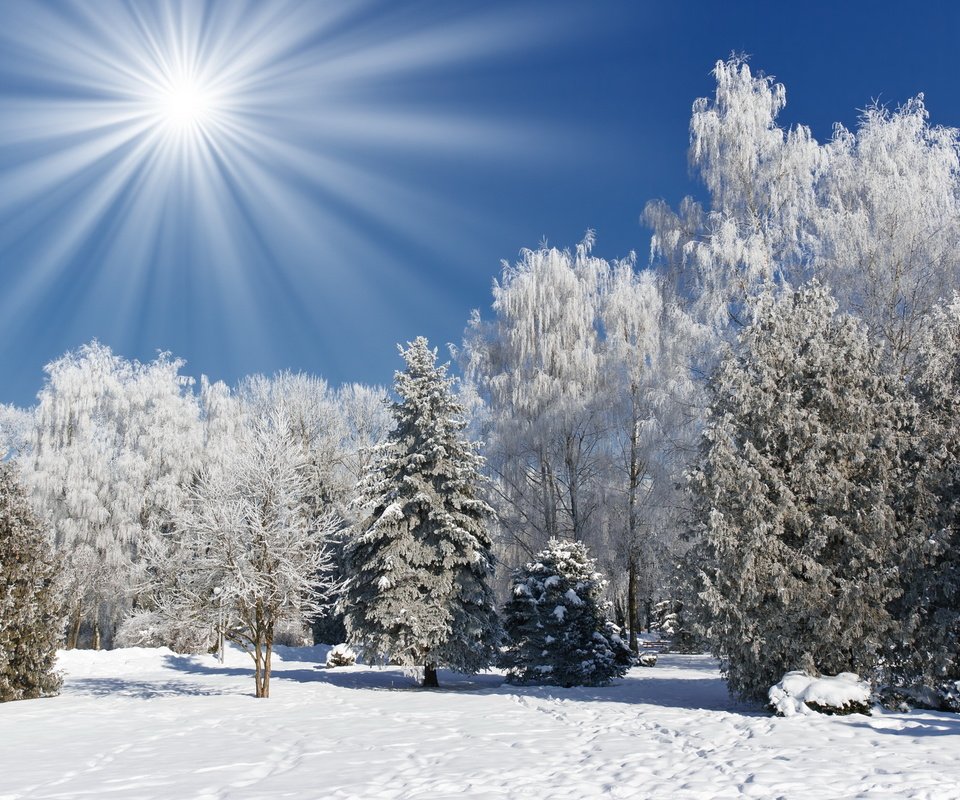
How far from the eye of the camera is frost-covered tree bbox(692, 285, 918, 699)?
10.8m

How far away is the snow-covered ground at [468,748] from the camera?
20.6 feet

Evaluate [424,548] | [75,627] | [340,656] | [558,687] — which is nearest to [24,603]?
[424,548]

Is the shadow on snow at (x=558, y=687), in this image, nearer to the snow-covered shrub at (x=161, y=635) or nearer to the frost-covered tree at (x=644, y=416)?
the snow-covered shrub at (x=161, y=635)

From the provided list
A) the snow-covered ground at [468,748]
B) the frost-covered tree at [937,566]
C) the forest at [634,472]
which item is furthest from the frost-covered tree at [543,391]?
the frost-covered tree at [937,566]

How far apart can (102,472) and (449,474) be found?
18596mm

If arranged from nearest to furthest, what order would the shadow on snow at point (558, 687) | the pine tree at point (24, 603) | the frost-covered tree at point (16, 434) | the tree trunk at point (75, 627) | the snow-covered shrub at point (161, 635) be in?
the shadow on snow at point (558, 687)
the pine tree at point (24, 603)
the snow-covered shrub at point (161, 635)
the tree trunk at point (75, 627)
the frost-covered tree at point (16, 434)

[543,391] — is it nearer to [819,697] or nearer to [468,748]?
[819,697]

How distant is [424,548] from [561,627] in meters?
3.57

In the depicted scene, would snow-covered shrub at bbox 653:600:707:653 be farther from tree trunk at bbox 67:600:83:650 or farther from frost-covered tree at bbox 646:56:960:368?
tree trunk at bbox 67:600:83:650

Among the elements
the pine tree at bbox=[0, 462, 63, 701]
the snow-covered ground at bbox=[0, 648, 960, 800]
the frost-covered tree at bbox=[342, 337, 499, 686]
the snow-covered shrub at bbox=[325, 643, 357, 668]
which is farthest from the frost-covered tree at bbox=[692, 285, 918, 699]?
the snow-covered shrub at bbox=[325, 643, 357, 668]

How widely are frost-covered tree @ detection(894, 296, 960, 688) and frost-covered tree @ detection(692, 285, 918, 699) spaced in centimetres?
24

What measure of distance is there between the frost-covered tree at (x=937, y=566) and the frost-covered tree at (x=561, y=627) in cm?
723

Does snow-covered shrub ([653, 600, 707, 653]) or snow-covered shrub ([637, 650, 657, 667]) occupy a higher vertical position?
snow-covered shrub ([653, 600, 707, 653])

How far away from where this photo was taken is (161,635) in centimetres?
2522
